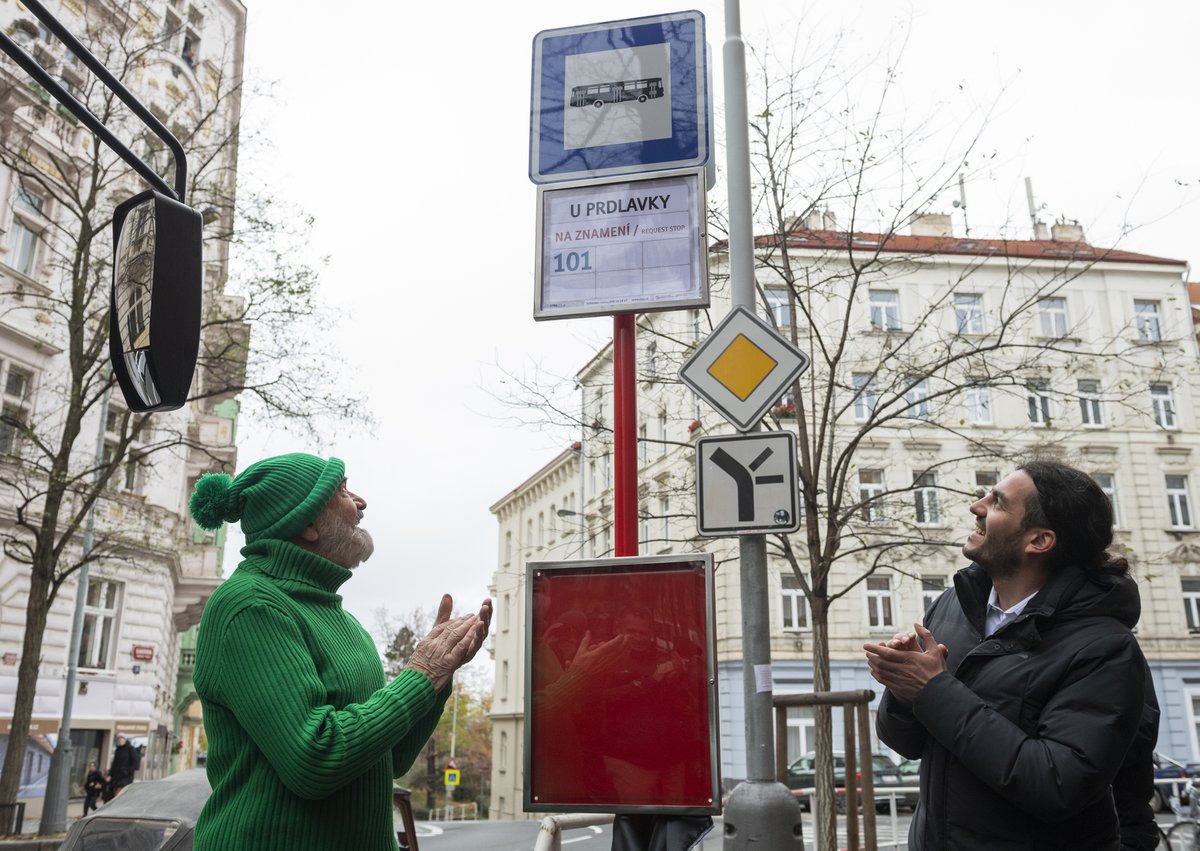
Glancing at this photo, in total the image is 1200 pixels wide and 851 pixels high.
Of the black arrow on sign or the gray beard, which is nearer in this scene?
the gray beard

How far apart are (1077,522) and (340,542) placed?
2000 millimetres

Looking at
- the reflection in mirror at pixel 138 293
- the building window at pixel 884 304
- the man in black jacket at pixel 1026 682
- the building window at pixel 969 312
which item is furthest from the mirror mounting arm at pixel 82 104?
the building window at pixel 884 304

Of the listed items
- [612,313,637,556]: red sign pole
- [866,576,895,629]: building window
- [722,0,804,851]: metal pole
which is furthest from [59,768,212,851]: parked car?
[866,576,895,629]: building window

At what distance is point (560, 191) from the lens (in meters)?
4.64

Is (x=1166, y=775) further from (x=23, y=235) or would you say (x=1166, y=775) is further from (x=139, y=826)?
(x=23, y=235)

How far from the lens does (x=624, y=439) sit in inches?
171

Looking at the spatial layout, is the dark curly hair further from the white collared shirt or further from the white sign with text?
the white sign with text

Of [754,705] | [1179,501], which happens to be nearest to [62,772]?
[754,705]

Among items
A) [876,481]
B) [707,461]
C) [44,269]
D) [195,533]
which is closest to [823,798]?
[707,461]

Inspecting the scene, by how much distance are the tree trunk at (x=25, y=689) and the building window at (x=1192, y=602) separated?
36.1 metres

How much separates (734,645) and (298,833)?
34.1m

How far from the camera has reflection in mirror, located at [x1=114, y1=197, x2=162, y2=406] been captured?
257cm

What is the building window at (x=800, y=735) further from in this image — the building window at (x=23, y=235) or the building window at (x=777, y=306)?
the building window at (x=23, y=235)

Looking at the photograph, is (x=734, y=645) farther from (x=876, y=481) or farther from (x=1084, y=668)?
(x=1084, y=668)
